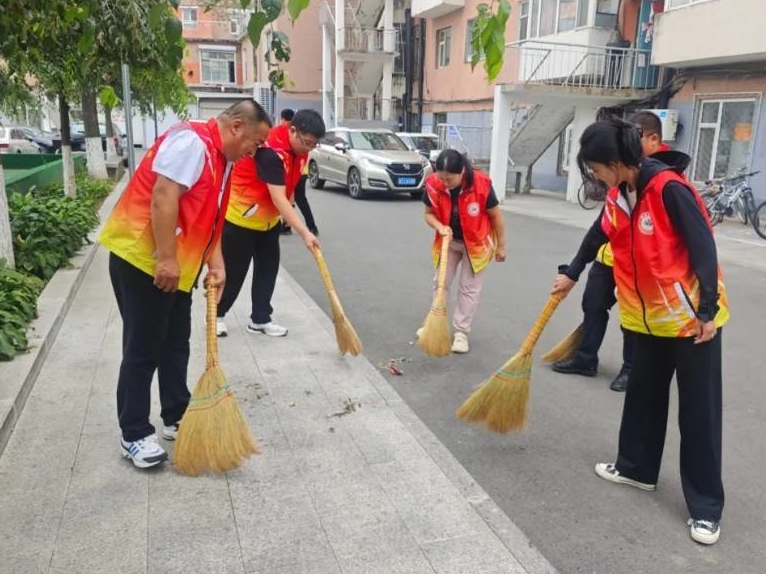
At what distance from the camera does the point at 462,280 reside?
192 inches

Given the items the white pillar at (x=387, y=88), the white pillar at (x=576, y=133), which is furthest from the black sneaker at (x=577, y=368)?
the white pillar at (x=387, y=88)

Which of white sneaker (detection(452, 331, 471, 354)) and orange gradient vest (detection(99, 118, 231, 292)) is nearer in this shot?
orange gradient vest (detection(99, 118, 231, 292))

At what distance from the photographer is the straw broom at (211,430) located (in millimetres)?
2928

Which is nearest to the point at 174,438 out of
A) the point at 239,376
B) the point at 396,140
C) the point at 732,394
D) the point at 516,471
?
the point at 239,376

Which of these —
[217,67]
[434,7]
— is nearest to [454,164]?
[434,7]

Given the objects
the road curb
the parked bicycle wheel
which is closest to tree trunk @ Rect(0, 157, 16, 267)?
the road curb

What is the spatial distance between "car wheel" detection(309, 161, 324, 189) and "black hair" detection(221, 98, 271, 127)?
1388cm

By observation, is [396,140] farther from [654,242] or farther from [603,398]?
[654,242]

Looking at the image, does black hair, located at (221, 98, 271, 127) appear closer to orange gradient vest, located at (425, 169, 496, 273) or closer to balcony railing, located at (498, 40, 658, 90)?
orange gradient vest, located at (425, 169, 496, 273)

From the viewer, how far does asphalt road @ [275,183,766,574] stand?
8.75ft

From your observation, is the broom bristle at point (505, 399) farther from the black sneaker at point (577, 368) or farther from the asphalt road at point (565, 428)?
the black sneaker at point (577, 368)

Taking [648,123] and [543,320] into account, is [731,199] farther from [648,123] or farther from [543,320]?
[543,320]

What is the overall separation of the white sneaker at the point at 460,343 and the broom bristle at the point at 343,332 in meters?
0.77

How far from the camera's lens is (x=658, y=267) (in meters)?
2.56
